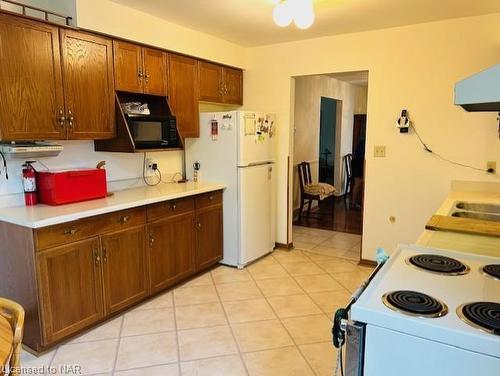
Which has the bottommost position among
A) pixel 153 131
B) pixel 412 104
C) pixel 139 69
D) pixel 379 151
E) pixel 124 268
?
pixel 124 268

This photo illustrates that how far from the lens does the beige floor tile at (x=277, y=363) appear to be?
220 centimetres

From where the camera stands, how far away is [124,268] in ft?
9.40

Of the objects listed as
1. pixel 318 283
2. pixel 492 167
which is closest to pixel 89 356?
pixel 318 283

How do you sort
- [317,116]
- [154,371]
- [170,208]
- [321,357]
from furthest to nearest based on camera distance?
[317,116] < [170,208] < [321,357] < [154,371]

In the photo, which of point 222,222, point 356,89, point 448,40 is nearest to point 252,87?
point 222,222

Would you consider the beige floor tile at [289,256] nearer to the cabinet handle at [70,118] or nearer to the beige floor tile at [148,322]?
the beige floor tile at [148,322]

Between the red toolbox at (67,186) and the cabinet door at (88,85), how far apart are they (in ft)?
0.93

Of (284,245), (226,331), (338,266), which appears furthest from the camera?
(284,245)

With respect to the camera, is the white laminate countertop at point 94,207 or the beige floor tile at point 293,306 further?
the beige floor tile at point 293,306

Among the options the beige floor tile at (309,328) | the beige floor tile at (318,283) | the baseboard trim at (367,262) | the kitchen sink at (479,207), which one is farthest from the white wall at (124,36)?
the kitchen sink at (479,207)

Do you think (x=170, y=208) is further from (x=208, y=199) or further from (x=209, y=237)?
(x=209, y=237)

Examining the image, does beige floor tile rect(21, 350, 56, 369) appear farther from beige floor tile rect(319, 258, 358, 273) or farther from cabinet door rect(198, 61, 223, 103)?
cabinet door rect(198, 61, 223, 103)

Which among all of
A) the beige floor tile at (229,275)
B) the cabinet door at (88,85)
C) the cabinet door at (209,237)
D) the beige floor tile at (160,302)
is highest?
the cabinet door at (88,85)

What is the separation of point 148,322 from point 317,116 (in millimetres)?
4930
